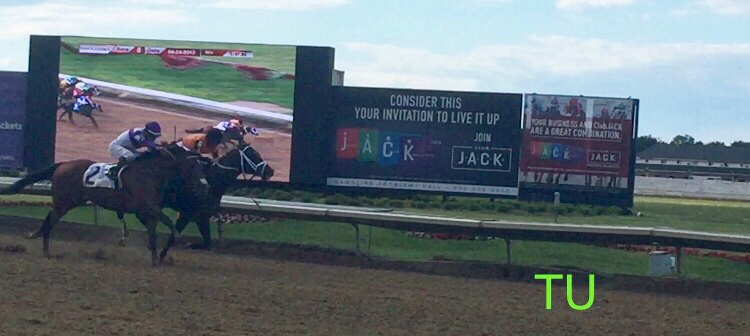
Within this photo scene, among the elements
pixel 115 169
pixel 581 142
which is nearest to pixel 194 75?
pixel 581 142

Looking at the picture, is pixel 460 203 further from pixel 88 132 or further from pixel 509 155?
pixel 88 132

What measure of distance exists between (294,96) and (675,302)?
16136 millimetres

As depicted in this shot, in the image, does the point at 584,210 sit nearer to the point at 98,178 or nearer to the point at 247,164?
the point at 247,164

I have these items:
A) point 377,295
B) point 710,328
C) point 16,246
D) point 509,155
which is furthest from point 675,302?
point 509,155

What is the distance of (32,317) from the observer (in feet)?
27.2

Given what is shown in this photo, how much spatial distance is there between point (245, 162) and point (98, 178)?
6.38 ft

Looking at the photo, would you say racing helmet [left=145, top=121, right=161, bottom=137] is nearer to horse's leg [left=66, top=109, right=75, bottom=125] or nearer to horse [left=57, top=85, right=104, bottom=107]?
horse [left=57, top=85, right=104, bottom=107]

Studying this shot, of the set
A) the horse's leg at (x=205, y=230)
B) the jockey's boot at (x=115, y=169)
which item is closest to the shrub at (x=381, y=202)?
the horse's leg at (x=205, y=230)

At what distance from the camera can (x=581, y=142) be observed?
26.9 meters

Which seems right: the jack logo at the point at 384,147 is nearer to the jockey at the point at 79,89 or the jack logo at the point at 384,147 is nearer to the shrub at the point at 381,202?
the shrub at the point at 381,202

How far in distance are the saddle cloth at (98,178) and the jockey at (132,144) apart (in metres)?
0.07

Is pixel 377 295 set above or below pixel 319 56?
below

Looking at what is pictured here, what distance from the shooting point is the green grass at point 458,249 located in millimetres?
15109

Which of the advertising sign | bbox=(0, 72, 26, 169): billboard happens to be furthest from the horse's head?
bbox=(0, 72, 26, 169): billboard
